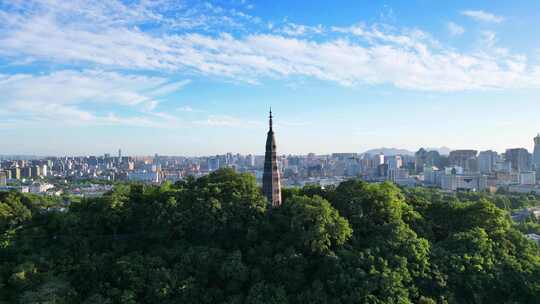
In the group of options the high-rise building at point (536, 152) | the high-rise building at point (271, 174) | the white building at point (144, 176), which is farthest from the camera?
the white building at point (144, 176)

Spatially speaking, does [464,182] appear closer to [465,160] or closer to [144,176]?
[465,160]

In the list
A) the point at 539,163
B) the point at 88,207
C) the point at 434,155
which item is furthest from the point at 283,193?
the point at 434,155

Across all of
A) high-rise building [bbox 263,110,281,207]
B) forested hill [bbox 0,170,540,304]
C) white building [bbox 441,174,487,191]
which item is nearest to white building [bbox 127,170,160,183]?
white building [bbox 441,174,487,191]

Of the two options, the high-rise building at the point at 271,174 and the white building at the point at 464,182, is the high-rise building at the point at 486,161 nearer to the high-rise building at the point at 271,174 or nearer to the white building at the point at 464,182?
the white building at the point at 464,182

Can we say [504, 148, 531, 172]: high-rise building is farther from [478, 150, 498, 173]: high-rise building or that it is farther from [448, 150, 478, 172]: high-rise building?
[448, 150, 478, 172]: high-rise building

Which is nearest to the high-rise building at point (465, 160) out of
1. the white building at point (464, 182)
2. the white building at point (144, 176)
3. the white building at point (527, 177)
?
the white building at point (527, 177)

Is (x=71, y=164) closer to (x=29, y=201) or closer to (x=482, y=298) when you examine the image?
(x=29, y=201)

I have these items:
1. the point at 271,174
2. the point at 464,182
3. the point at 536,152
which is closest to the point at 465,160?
the point at 536,152

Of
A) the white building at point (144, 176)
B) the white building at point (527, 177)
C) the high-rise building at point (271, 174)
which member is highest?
the high-rise building at point (271, 174)
